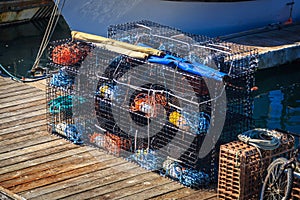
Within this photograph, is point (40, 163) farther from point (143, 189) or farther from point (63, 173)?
point (143, 189)

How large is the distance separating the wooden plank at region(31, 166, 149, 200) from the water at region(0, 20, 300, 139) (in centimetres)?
514

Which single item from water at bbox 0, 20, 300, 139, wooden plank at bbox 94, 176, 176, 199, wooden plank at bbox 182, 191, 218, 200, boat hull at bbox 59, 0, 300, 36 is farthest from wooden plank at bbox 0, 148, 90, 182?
boat hull at bbox 59, 0, 300, 36

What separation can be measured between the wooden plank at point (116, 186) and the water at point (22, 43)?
8.09 metres

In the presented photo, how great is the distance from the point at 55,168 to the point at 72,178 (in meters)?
0.39

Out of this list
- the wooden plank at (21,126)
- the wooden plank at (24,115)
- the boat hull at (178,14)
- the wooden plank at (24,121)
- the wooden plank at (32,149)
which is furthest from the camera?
the boat hull at (178,14)

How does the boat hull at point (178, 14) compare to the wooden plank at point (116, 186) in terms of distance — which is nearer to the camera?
the wooden plank at point (116, 186)

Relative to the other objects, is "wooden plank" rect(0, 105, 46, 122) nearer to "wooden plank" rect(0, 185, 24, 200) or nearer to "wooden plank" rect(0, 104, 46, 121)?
"wooden plank" rect(0, 104, 46, 121)

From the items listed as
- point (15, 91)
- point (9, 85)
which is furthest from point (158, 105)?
point (9, 85)

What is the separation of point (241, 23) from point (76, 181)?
36.5 ft

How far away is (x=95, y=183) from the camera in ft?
26.7

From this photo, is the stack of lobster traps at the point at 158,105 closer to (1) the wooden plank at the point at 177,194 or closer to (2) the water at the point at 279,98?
(1) the wooden plank at the point at 177,194

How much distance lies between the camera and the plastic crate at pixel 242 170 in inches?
290

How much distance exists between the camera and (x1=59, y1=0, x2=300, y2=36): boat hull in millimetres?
16969

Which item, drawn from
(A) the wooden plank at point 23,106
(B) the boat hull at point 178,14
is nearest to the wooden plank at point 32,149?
(A) the wooden plank at point 23,106
